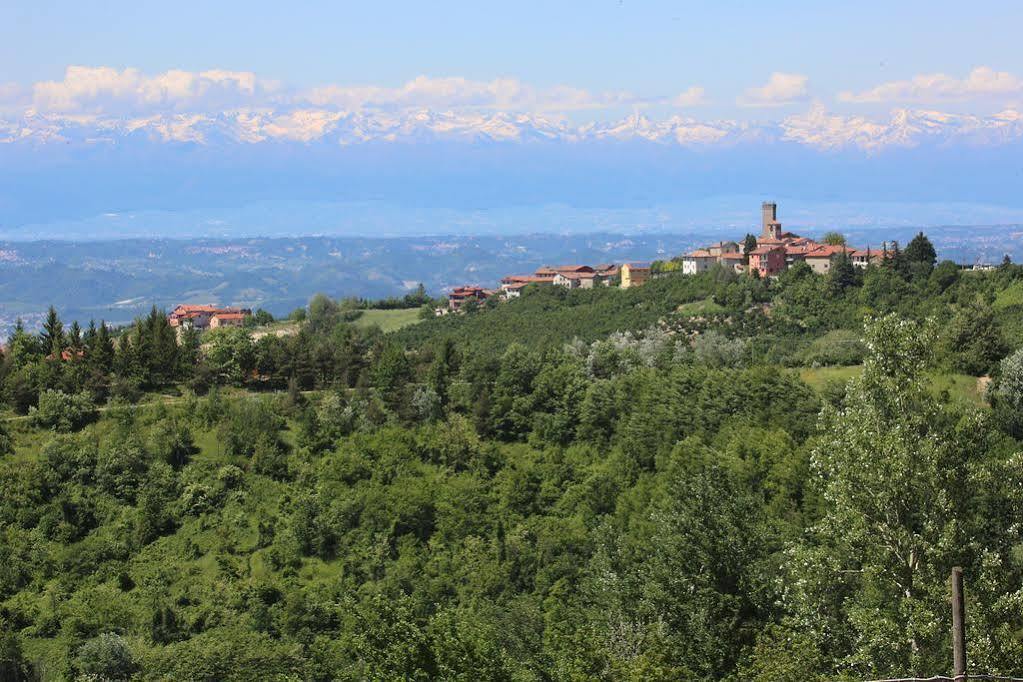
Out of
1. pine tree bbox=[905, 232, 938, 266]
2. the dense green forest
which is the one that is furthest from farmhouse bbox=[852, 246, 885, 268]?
the dense green forest

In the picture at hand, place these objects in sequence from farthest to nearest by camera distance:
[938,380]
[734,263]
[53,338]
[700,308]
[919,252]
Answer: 1. [734,263]
2. [700,308]
3. [919,252]
4. [53,338]
5. [938,380]

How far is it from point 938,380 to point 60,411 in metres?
27.2

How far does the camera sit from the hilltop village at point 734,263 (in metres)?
62.6

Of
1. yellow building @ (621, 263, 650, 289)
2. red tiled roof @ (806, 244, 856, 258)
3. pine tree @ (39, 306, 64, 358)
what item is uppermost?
red tiled roof @ (806, 244, 856, 258)

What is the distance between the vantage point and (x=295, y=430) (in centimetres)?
3666

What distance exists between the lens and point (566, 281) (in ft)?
275

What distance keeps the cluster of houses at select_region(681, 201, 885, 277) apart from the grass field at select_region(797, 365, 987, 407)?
15.9m

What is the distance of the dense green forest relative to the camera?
50.2 ft

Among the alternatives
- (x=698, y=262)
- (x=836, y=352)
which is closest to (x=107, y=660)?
(x=836, y=352)

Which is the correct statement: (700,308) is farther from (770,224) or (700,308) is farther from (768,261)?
(770,224)

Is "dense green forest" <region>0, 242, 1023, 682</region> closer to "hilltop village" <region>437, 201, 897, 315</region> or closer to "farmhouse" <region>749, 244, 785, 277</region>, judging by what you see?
"hilltop village" <region>437, 201, 897, 315</region>

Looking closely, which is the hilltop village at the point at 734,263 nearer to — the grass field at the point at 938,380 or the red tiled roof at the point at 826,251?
the red tiled roof at the point at 826,251

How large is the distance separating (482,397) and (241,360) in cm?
896

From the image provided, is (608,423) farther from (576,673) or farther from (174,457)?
(576,673)
